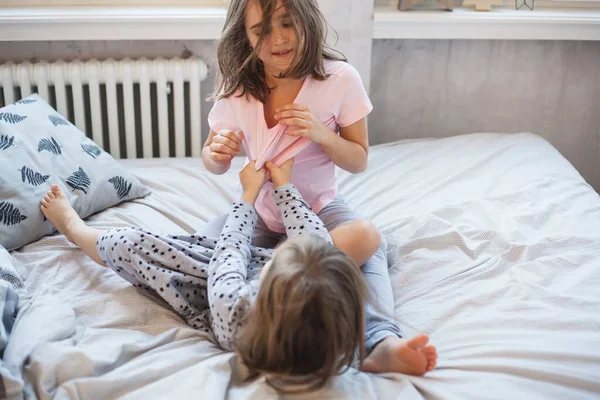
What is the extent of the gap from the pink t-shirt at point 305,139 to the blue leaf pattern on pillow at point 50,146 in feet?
1.35

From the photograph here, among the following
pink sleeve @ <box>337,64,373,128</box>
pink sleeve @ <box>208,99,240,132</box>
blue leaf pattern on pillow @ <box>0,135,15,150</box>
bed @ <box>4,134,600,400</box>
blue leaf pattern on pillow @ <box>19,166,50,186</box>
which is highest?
pink sleeve @ <box>337,64,373,128</box>

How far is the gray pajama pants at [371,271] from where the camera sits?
47.6 inches

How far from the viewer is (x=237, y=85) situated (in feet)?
5.03

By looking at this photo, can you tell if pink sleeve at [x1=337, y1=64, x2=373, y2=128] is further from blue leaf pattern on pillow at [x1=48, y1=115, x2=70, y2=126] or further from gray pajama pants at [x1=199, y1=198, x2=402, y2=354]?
blue leaf pattern on pillow at [x1=48, y1=115, x2=70, y2=126]

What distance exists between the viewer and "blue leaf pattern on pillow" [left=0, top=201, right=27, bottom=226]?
1.49 meters

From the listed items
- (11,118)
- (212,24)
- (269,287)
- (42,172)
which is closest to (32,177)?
(42,172)

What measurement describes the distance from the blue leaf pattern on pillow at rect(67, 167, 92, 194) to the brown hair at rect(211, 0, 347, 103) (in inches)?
15.1

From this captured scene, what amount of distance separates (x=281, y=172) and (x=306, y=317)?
522 millimetres

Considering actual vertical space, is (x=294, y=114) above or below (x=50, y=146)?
above

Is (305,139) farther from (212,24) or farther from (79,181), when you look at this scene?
(212,24)

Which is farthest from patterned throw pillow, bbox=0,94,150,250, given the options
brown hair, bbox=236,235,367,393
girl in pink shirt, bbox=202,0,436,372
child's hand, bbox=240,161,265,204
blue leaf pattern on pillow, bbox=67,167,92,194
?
brown hair, bbox=236,235,367,393

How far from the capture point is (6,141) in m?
1.60

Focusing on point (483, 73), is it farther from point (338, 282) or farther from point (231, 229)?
point (338, 282)

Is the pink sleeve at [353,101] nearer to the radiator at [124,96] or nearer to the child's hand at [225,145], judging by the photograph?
the child's hand at [225,145]
